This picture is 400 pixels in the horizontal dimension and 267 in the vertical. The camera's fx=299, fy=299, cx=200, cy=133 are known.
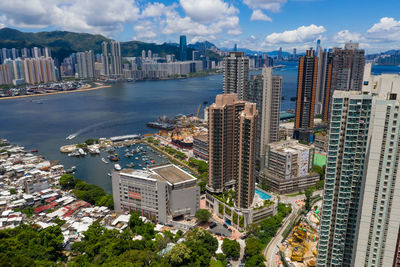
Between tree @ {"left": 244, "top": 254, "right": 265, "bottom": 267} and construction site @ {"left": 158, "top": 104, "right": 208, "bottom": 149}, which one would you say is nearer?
tree @ {"left": 244, "top": 254, "right": 265, "bottom": 267}

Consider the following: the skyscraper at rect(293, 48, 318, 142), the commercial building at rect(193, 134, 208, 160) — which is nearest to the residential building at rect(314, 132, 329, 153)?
the skyscraper at rect(293, 48, 318, 142)

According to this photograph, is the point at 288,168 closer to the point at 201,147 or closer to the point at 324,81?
the point at 201,147

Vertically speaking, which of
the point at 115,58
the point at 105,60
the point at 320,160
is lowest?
the point at 320,160

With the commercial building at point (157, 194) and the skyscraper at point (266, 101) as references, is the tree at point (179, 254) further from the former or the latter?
the skyscraper at point (266, 101)

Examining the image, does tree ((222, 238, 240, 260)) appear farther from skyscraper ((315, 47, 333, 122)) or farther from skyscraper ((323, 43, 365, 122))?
skyscraper ((323, 43, 365, 122))

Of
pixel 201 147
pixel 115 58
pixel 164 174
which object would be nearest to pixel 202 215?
pixel 164 174

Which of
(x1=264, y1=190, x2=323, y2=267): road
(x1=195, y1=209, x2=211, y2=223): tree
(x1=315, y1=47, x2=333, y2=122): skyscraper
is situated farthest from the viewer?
(x1=315, y1=47, x2=333, y2=122): skyscraper
